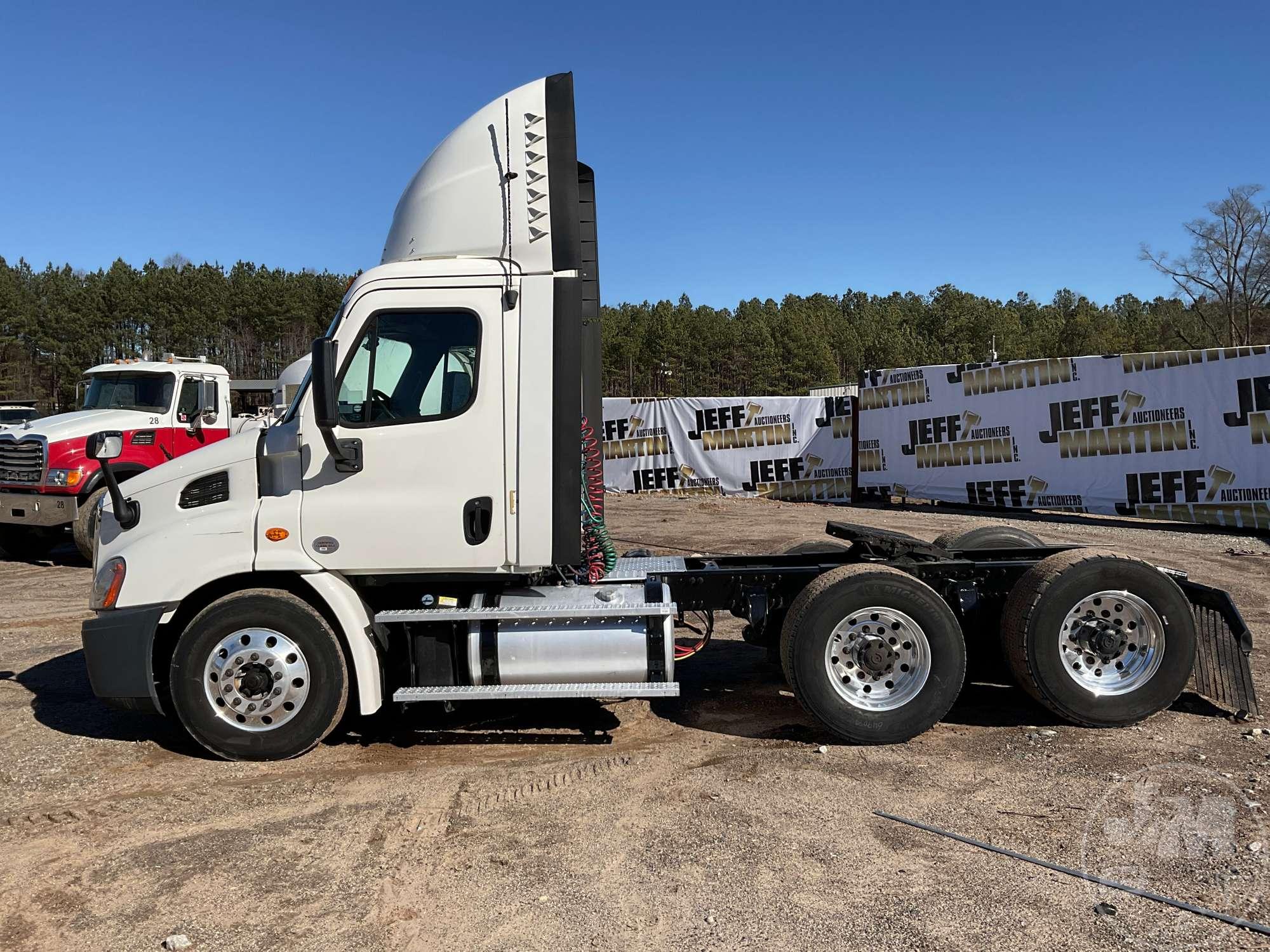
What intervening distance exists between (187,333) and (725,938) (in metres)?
70.2

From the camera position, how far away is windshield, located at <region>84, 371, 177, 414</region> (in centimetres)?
1324

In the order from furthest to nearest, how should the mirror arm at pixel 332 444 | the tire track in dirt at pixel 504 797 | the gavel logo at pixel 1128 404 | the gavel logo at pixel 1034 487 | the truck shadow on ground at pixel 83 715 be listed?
the gavel logo at pixel 1034 487 → the gavel logo at pixel 1128 404 → the truck shadow on ground at pixel 83 715 → the mirror arm at pixel 332 444 → the tire track in dirt at pixel 504 797

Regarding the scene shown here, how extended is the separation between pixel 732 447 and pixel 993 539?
15.4 m

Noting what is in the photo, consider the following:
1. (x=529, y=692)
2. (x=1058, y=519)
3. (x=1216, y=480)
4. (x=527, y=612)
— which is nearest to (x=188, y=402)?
(x=527, y=612)

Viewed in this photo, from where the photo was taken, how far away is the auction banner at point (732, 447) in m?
21.1

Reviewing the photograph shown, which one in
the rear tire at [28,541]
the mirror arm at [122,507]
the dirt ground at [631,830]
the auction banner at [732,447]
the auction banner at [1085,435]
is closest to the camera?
the dirt ground at [631,830]

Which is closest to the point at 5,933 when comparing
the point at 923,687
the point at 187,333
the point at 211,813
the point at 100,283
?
the point at 211,813

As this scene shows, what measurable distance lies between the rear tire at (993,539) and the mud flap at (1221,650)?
111cm

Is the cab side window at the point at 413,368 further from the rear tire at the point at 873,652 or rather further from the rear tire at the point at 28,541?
the rear tire at the point at 28,541

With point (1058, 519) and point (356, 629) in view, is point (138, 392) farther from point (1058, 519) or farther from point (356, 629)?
point (1058, 519)

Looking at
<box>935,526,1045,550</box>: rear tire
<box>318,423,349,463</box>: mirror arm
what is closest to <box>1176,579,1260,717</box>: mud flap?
<box>935,526,1045,550</box>: rear tire

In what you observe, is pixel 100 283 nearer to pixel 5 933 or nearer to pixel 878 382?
pixel 878 382

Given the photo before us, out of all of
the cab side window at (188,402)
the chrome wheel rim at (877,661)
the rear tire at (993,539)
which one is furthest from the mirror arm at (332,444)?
the cab side window at (188,402)

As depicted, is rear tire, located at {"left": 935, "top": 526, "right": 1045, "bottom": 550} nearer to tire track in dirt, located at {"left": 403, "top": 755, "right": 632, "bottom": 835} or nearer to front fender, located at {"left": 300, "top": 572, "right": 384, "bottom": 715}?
tire track in dirt, located at {"left": 403, "top": 755, "right": 632, "bottom": 835}
